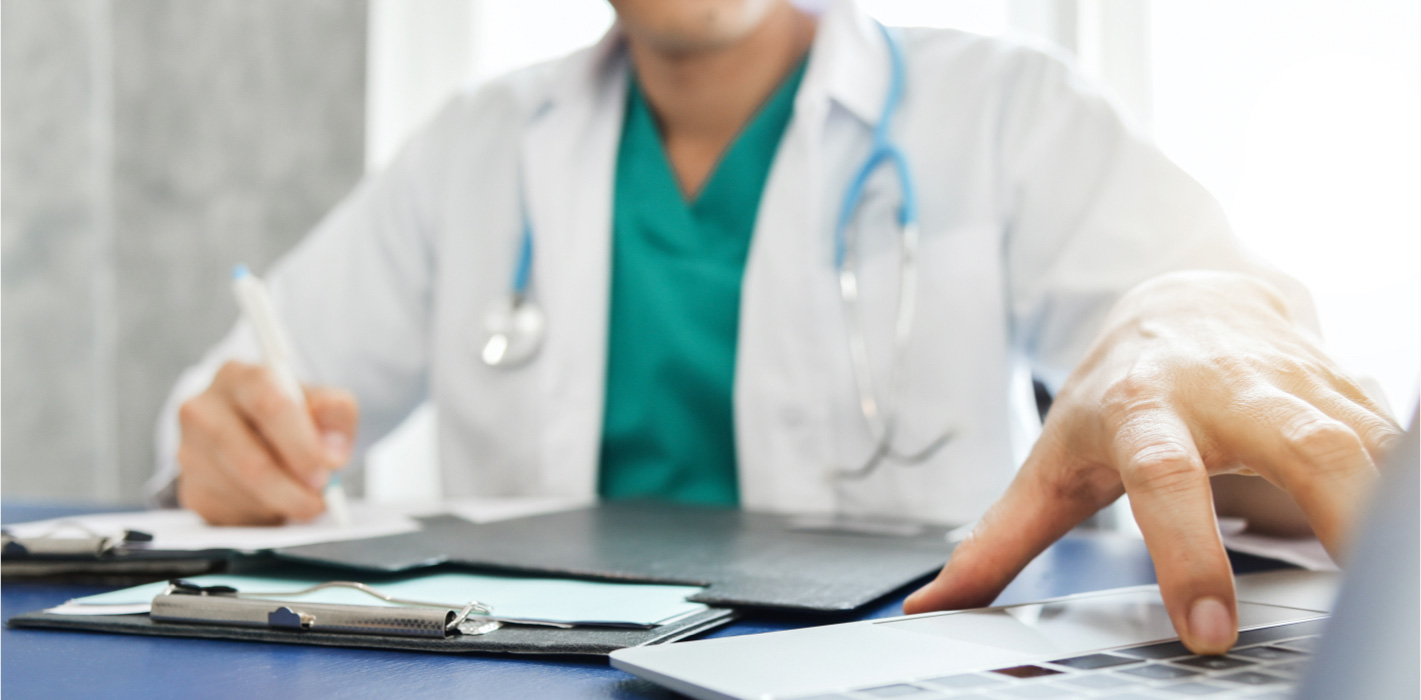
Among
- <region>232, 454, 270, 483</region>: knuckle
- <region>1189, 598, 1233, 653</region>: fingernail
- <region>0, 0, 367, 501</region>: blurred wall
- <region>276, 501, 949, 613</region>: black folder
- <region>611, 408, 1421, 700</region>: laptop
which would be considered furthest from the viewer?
<region>0, 0, 367, 501</region>: blurred wall

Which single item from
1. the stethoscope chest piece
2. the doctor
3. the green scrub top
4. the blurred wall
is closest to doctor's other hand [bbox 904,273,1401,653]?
the doctor

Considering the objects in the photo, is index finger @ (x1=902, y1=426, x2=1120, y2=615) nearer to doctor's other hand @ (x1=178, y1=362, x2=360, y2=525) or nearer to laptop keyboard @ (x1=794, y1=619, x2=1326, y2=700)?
laptop keyboard @ (x1=794, y1=619, x2=1326, y2=700)

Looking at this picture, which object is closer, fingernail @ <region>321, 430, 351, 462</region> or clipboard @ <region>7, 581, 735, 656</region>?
clipboard @ <region>7, 581, 735, 656</region>

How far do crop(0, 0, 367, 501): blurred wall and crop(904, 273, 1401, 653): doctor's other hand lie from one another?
5.12 feet

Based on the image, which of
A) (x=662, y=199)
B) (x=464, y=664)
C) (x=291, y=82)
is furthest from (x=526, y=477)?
(x=291, y=82)

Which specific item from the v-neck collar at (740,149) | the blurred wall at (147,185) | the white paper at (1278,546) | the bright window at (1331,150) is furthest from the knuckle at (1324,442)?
the blurred wall at (147,185)

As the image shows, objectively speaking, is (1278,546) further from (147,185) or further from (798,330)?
(147,185)

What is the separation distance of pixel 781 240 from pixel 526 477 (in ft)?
1.13

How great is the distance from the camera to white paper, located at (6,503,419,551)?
0.50m

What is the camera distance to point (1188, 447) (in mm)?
329

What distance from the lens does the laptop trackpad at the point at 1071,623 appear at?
30 centimetres

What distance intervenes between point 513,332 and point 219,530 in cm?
41

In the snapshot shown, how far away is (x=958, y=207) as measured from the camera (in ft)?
2.93

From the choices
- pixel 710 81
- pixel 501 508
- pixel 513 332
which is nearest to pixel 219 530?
pixel 501 508
